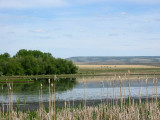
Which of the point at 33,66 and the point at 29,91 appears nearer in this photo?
the point at 29,91

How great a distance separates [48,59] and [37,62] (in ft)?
16.1

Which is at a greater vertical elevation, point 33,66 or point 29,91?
point 33,66

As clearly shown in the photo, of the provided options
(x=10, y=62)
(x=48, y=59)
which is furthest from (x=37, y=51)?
(x=10, y=62)

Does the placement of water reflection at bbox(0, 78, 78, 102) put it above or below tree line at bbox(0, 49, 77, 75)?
below

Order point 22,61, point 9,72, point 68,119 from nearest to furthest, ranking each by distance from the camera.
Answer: point 68,119
point 9,72
point 22,61

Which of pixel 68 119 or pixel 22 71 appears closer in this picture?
pixel 68 119

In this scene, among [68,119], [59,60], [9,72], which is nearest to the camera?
[68,119]

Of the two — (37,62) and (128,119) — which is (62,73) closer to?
(37,62)

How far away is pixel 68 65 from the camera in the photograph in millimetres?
79375

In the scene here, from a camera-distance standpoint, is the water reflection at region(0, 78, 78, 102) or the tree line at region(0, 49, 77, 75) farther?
the tree line at region(0, 49, 77, 75)

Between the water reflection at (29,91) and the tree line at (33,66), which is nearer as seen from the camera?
the water reflection at (29,91)

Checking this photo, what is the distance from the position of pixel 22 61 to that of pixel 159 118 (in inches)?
2593

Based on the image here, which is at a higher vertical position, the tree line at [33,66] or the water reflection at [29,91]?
the tree line at [33,66]

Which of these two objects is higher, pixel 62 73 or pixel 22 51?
pixel 22 51
